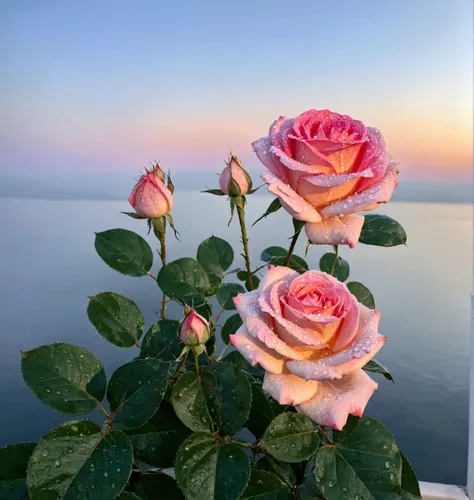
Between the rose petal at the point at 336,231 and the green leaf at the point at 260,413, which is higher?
the rose petal at the point at 336,231

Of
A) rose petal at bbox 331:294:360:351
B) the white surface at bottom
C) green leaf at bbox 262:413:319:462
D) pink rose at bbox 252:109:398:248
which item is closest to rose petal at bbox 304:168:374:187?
pink rose at bbox 252:109:398:248

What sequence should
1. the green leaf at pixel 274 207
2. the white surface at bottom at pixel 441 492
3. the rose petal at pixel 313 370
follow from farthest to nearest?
the white surface at bottom at pixel 441 492, the green leaf at pixel 274 207, the rose petal at pixel 313 370

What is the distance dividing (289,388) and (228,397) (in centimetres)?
8

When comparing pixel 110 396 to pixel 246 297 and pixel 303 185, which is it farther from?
pixel 303 185

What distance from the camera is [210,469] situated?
1.41 ft

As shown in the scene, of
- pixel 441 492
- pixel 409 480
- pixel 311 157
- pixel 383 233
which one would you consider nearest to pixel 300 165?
pixel 311 157

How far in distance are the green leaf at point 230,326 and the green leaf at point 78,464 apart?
0.80 feet

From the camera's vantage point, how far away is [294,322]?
0.42 metres

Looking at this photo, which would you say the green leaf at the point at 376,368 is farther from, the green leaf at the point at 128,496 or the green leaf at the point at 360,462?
the green leaf at the point at 128,496

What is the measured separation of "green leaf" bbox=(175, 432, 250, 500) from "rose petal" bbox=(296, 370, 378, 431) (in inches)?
2.9

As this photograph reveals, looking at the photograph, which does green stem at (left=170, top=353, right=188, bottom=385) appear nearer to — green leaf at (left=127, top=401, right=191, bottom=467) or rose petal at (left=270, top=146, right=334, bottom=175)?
green leaf at (left=127, top=401, right=191, bottom=467)

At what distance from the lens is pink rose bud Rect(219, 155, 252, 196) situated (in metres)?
0.58

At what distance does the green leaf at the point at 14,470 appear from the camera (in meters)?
0.48

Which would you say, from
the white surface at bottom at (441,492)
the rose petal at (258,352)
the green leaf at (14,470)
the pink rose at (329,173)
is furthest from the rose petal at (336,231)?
the white surface at bottom at (441,492)
